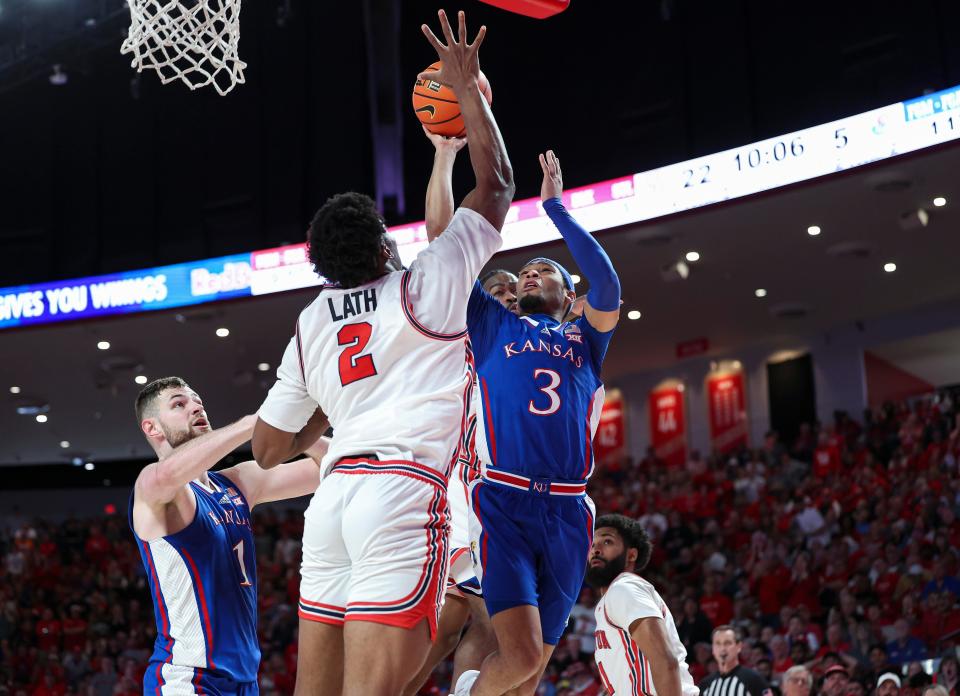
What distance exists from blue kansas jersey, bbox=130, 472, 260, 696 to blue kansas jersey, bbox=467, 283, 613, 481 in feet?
3.42

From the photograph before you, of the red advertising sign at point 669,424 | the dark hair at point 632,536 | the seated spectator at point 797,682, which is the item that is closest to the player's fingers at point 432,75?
the dark hair at point 632,536

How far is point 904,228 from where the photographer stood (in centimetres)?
1493

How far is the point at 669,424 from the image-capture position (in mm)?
22219

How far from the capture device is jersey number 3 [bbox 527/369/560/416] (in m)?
4.39

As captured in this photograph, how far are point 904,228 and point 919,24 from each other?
99.2 inches

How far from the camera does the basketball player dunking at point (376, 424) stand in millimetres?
3326

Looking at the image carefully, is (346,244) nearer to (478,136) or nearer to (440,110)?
(478,136)

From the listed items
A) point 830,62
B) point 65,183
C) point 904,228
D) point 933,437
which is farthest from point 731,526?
point 65,183

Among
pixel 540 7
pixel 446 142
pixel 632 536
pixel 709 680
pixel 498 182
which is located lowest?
pixel 709 680

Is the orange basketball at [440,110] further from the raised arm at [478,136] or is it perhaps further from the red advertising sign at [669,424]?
the red advertising sign at [669,424]

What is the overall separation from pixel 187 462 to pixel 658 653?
7.58 ft

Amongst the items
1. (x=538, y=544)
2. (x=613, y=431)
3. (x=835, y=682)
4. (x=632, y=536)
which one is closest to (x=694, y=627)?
(x=835, y=682)

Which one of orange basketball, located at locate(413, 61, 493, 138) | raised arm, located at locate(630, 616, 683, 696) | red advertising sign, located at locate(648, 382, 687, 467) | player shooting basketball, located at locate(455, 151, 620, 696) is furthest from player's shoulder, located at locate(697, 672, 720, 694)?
red advertising sign, located at locate(648, 382, 687, 467)

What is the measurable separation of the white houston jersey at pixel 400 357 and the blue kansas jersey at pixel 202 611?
925mm
